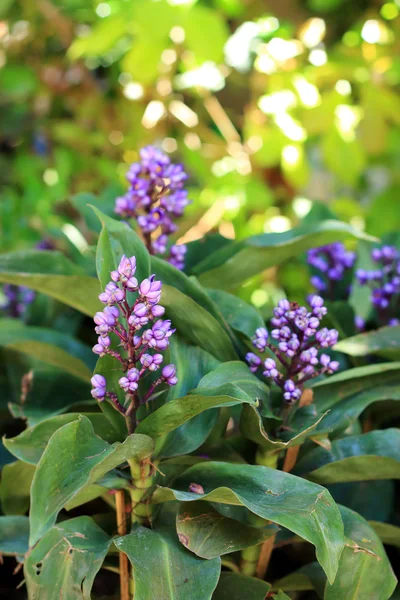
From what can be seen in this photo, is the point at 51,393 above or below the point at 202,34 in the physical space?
below

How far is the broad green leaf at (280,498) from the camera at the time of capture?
0.51m

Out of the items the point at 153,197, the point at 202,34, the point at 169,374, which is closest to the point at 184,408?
the point at 169,374

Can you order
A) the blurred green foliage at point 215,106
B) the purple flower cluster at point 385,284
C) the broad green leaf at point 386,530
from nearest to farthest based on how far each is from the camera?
the broad green leaf at point 386,530
the purple flower cluster at point 385,284
the blurred green foliage at point 215,106

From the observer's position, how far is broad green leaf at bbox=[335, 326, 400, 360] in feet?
2.58

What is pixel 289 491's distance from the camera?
0.56 meters

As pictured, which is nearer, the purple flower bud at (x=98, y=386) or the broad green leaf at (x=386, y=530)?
the purple flower bud at (x=98, y=386)

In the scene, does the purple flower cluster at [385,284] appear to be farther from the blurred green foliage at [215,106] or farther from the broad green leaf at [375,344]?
the blurred green foliage at [215,106]

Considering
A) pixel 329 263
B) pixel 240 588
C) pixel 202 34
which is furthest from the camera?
pixel 202 34

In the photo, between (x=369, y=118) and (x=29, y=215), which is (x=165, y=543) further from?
(x=369, y=118)

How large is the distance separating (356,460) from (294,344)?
0.51 ft

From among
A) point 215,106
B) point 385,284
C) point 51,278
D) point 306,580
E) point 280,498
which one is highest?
point 51,278

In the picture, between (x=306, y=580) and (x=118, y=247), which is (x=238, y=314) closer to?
(x=118, y=247)

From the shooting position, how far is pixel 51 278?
718 mm

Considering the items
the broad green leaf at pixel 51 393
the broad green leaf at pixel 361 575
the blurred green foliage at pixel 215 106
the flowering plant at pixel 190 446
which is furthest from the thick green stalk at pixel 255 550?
the blurred green foliage at pixel 215 106
